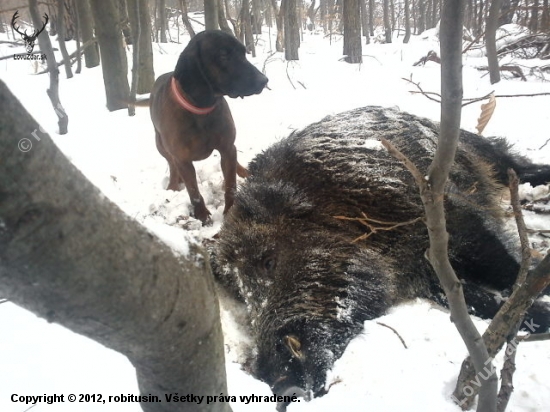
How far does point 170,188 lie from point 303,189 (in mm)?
1830

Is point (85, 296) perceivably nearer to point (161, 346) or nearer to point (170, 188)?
point (161, 346)

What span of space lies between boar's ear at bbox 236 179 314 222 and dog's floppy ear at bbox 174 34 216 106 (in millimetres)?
913

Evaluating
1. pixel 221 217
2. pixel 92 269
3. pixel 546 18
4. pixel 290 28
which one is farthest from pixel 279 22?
pixel 92 269


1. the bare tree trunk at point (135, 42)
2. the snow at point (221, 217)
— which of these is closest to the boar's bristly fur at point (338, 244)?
the snow at point (221, 217)

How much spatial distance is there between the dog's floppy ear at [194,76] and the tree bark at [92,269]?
2.71 metres

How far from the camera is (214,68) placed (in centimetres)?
350

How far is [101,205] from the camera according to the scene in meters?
0.76

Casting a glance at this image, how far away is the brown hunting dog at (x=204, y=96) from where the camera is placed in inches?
138

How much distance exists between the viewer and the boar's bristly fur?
2.34 meters

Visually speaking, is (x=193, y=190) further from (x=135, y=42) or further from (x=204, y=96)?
(x=135, y=42)

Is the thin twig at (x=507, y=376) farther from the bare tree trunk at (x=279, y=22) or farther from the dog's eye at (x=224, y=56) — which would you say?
the bare tree trunk at (x=279, y=22)

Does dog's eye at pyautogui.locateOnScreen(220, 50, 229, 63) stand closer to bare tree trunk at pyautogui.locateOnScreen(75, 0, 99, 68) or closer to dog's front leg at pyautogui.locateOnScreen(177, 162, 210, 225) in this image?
dog's front leg at pyautogui.locateOnScreen(177, 162, 210, 225)

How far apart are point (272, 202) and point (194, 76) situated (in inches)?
50.4

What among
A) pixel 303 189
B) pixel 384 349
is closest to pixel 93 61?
pixel 303 189
